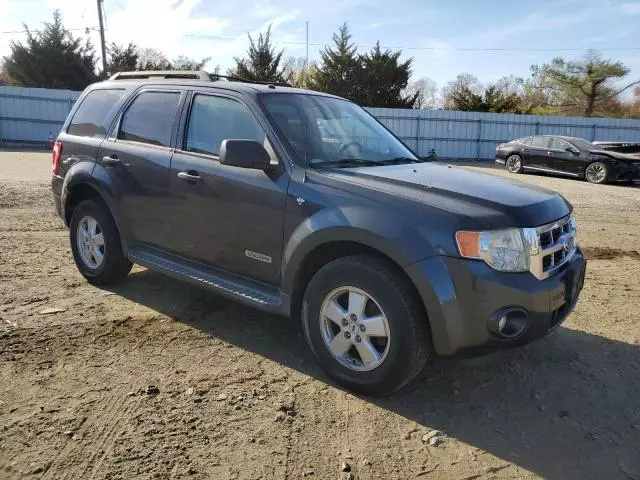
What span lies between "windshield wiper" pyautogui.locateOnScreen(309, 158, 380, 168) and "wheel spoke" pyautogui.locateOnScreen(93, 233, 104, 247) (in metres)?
2.35

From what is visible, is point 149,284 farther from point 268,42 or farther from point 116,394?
point 268,42

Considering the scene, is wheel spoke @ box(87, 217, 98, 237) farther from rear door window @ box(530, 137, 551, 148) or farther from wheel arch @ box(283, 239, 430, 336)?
rear door window @ box(530, 137, 551, 148)

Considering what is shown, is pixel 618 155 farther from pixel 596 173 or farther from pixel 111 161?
Result: pixel 111 161

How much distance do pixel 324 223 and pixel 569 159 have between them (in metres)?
A: 16.1

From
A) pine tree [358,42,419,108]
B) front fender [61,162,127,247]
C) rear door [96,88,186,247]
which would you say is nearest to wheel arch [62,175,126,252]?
front fender [61,162,127,247]

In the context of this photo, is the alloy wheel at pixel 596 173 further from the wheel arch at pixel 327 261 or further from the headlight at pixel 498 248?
the wheel arch at pixel 327 261

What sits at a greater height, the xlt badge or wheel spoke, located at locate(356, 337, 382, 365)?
the xlt badge

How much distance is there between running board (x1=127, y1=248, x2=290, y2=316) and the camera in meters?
3.64

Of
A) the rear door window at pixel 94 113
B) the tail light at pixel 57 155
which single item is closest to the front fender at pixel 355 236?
the rear door window at pixel 94 113

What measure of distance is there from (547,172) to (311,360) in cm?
1654

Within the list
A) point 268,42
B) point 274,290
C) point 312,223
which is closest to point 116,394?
point 274,290

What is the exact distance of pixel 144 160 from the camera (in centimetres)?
441

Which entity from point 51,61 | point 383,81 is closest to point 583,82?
point 383,81

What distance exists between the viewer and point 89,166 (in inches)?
191
